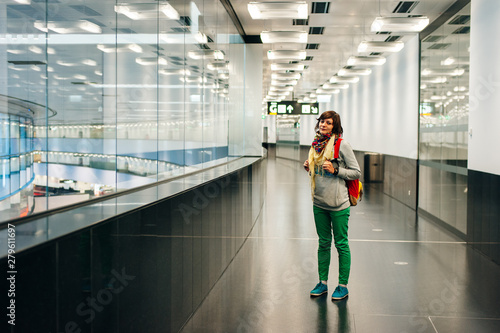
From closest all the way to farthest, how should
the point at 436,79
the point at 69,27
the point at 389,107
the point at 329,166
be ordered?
the point at 69,27 < the point at 329,166 < the point at 436,79 < the point at 389,107

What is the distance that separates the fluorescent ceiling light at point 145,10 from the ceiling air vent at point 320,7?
416 centimetres

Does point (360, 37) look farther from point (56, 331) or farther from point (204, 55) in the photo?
point (56, 331)

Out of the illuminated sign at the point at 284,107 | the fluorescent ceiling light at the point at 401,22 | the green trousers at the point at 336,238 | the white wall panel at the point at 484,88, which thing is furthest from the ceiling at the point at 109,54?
the illuminated sign at the point at 284,107

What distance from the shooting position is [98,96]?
3.75 m

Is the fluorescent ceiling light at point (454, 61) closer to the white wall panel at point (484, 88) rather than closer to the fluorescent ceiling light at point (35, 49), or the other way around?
the white wall panel at point (484, 88)

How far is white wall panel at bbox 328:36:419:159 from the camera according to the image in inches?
442

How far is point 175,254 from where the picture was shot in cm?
321

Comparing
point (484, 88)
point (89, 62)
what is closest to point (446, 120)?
point (484, 88)

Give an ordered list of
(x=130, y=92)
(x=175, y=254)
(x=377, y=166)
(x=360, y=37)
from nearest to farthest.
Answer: (x=175, y=254), (x=130, y=92), (x=360, y=37), (x=377, y=166)

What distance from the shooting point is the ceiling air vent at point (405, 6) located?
8.76 metres

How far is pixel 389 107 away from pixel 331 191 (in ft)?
32.6

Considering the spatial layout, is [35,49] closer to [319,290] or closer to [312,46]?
[319,290]

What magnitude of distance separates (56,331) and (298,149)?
103ft

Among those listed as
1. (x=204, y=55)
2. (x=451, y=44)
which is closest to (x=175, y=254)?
(x=204, y=55)
